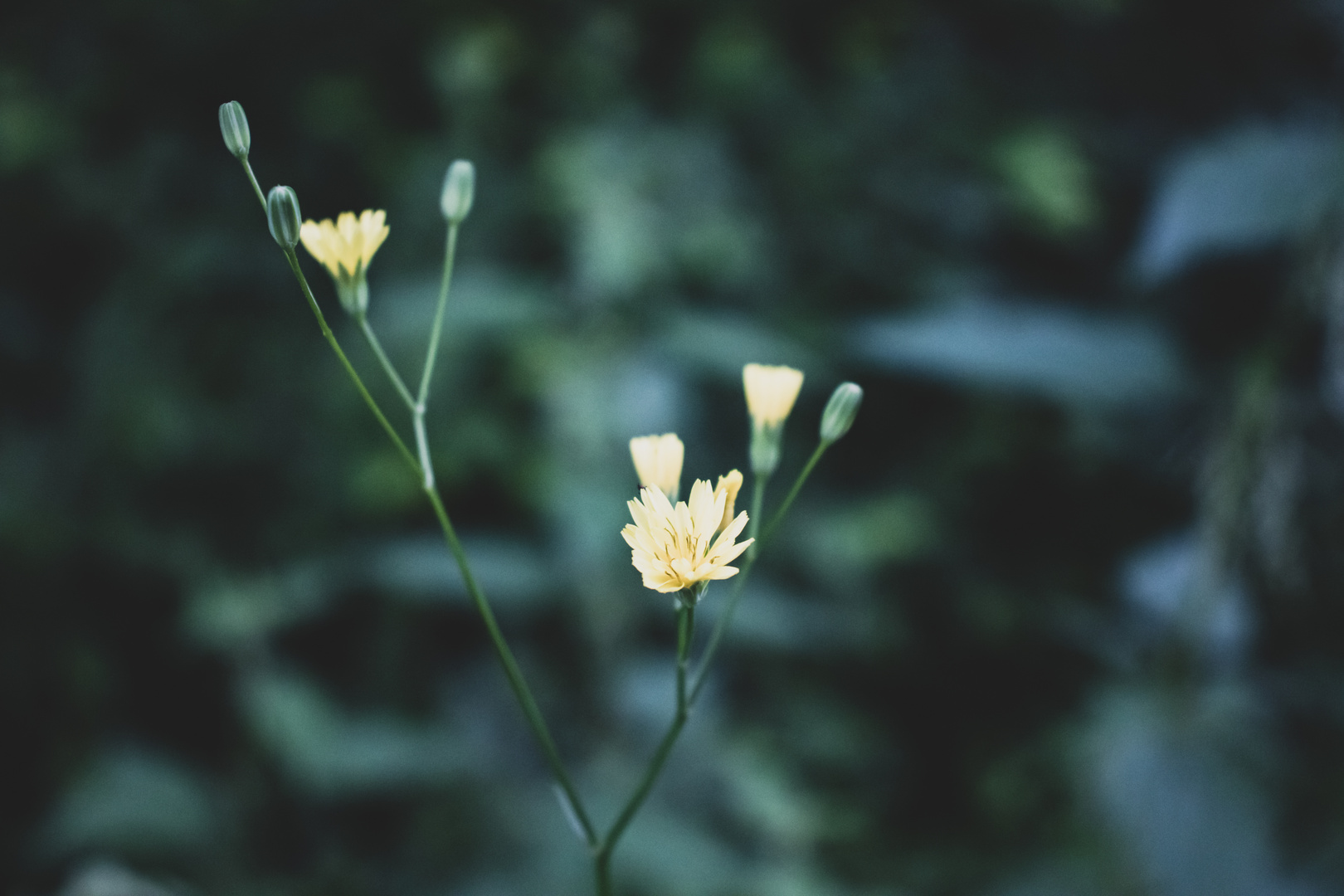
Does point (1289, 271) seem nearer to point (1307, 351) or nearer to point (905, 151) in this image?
point (1307, 351)

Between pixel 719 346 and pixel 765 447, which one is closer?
pixel 765 447

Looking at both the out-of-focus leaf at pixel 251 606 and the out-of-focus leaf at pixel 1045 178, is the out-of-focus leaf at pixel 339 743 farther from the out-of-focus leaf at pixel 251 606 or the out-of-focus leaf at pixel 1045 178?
the out-of-focus leaf at pixel 1045 178

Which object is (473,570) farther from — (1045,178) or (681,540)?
(1045,178)

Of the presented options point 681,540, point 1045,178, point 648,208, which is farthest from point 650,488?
point 1045,178

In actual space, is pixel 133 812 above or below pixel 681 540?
above

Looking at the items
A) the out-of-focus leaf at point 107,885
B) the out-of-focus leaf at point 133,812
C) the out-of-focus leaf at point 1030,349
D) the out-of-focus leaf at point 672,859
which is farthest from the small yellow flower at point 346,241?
the out-of-focus leaf at point 133,812

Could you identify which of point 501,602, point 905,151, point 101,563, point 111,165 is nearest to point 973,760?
point 501,602
